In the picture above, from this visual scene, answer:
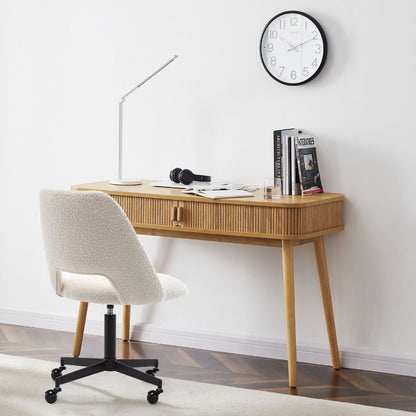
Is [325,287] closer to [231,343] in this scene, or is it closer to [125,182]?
[231,343]

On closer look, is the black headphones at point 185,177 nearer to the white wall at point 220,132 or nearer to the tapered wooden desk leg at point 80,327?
the white wall at point 220,132

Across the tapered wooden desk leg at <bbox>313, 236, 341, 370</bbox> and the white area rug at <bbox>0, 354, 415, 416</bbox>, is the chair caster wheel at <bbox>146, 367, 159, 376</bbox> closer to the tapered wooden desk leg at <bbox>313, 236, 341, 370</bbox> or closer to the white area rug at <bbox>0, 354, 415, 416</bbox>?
the white area rug at <bbox>0, 354, 415, 416</bbox>

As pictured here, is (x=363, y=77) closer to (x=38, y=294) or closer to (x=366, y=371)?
(x=366, y=371)

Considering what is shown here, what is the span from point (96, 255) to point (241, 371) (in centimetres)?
104

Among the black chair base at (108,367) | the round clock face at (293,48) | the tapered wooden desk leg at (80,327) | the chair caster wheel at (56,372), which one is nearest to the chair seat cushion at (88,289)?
the black chair base at (108,367)

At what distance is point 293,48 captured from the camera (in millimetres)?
4113

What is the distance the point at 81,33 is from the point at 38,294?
1.43 metres

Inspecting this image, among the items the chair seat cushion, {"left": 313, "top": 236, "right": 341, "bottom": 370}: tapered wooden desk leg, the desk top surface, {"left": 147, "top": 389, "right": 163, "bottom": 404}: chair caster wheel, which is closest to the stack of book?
the desk top surface

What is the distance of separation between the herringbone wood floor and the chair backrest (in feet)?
2.26

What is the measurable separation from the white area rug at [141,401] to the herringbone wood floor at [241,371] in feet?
0.43

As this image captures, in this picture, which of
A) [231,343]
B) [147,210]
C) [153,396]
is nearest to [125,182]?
[147,210]

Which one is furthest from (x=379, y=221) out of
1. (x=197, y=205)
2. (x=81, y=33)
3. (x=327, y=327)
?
(x=81, y=33)

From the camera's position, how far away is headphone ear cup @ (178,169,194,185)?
4.13m

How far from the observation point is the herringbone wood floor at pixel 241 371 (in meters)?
3.75
